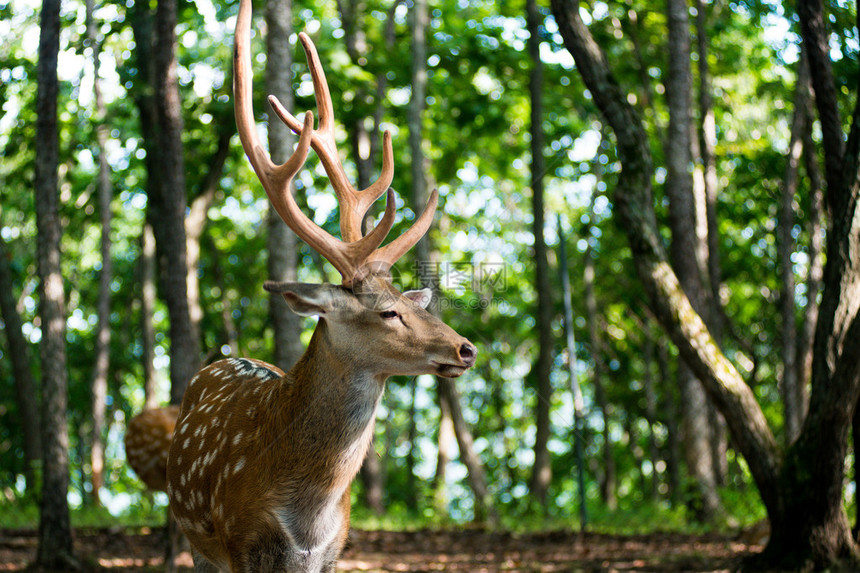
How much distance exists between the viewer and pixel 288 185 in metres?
3.64

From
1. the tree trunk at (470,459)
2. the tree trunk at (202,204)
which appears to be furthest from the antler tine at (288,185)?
the tree trunk at (202,204)

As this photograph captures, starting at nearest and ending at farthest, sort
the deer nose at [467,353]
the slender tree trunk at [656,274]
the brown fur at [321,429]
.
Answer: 1. the deer nose at [467,353]
2. the brown fur at [321,429]
3. the slender tree trunk at [656,274]

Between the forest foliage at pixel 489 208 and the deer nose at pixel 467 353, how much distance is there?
1.10 meters

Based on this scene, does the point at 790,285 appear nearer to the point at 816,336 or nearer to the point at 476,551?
the point at 816,336

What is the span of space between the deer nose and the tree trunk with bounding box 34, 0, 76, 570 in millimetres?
4157

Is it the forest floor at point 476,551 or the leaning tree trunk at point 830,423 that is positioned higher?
the leaning tree trunk at point 830,423

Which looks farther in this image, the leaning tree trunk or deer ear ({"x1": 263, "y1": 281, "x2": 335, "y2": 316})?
the leaning tree trunk

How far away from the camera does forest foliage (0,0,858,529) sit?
1009 cm

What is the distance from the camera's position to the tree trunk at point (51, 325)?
601 cm

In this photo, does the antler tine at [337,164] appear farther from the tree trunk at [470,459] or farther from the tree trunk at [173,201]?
the tree trunk at [470,459]

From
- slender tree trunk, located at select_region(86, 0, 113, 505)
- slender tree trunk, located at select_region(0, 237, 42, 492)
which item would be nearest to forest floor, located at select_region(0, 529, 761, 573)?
slender tree trunk, located at select_region(0, 237, 42, 492)

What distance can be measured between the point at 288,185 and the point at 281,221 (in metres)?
2.97

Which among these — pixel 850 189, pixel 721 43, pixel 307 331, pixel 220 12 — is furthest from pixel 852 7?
pixel 307 331

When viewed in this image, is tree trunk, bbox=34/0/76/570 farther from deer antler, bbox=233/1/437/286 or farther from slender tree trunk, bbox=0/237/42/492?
slender tree trunk, bbox=0/237/42/492
